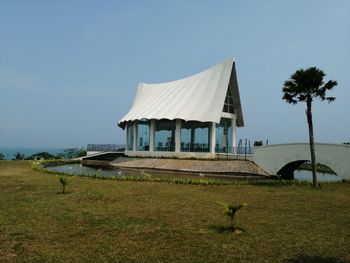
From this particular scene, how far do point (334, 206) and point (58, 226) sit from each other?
949 centimetres

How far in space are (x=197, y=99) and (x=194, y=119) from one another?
3.85m

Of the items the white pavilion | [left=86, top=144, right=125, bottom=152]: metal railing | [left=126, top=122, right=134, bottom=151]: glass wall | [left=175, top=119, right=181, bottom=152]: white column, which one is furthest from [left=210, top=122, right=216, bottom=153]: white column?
[left=86, top=144, right=125, bottom=152]: metal railing

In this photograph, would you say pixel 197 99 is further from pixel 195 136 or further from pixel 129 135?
pixel 129 135

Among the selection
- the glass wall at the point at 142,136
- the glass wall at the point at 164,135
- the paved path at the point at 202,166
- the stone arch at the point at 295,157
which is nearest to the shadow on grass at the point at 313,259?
the stone arch at the point at 295,157

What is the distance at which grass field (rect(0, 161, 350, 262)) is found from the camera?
7.19 metres

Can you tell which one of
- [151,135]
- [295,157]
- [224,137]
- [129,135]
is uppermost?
[129,135]

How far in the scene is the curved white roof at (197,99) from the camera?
37.4m

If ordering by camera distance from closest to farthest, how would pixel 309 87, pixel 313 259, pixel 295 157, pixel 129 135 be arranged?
pixel 313 259 → pixel 309 87 → pixel 295 157 → pixel 129 135

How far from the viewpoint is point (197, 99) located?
39.4 meters

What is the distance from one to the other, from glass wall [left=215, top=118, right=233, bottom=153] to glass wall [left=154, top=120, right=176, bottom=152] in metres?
4.93

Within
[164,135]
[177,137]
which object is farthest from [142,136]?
[177,137]

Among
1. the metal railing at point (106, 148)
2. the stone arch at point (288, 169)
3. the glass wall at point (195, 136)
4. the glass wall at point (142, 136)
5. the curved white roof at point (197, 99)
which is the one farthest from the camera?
the metal railing at point (106, 148)

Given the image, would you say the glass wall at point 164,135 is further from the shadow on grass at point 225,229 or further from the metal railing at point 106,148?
the shadow on grass at point 225,229

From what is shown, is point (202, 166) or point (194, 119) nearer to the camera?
point (202, 166)
